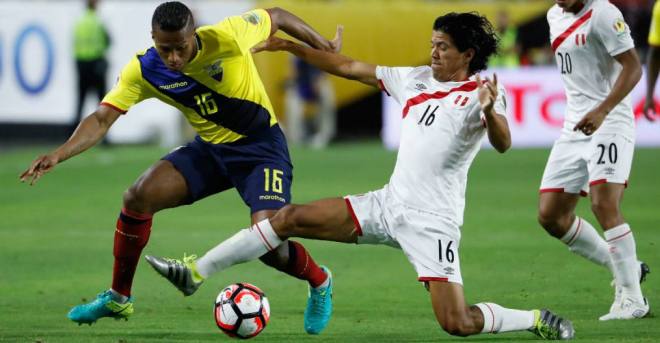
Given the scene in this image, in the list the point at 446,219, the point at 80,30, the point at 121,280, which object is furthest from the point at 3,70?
the point at 446,219

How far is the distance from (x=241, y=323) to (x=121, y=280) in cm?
108

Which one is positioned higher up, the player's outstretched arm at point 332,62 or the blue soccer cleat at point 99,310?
the player's outstretched arm at point 332,62

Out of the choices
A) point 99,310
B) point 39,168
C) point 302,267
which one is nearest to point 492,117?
point 302,267

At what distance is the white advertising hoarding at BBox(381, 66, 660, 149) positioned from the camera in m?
19.2

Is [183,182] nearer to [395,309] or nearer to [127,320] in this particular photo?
[127,320]

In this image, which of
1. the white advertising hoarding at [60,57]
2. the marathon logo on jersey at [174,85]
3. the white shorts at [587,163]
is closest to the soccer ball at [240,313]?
the marathon logo on jersey at [174,85]

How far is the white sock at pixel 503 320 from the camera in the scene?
21.2ft

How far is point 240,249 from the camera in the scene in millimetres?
6434

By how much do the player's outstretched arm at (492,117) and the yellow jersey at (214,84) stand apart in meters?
1.65

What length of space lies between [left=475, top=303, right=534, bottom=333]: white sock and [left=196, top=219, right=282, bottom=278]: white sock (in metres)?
1.17

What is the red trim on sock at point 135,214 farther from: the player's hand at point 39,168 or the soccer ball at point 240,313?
the soccer ball at point 240,313

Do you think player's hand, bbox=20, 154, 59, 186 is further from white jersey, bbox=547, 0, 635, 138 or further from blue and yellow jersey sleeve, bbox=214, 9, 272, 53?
white jersey, bbox=547, 0, 635, 138

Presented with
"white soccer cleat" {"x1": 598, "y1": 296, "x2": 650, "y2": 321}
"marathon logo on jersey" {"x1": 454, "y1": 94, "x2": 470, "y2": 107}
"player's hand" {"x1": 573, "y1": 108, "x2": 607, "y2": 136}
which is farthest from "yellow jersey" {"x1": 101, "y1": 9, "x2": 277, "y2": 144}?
"white soccer cleat" {"x1": 598, "y1": 296, "x2": 650, "y2": 321}

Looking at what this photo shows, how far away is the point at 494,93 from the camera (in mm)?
6090
